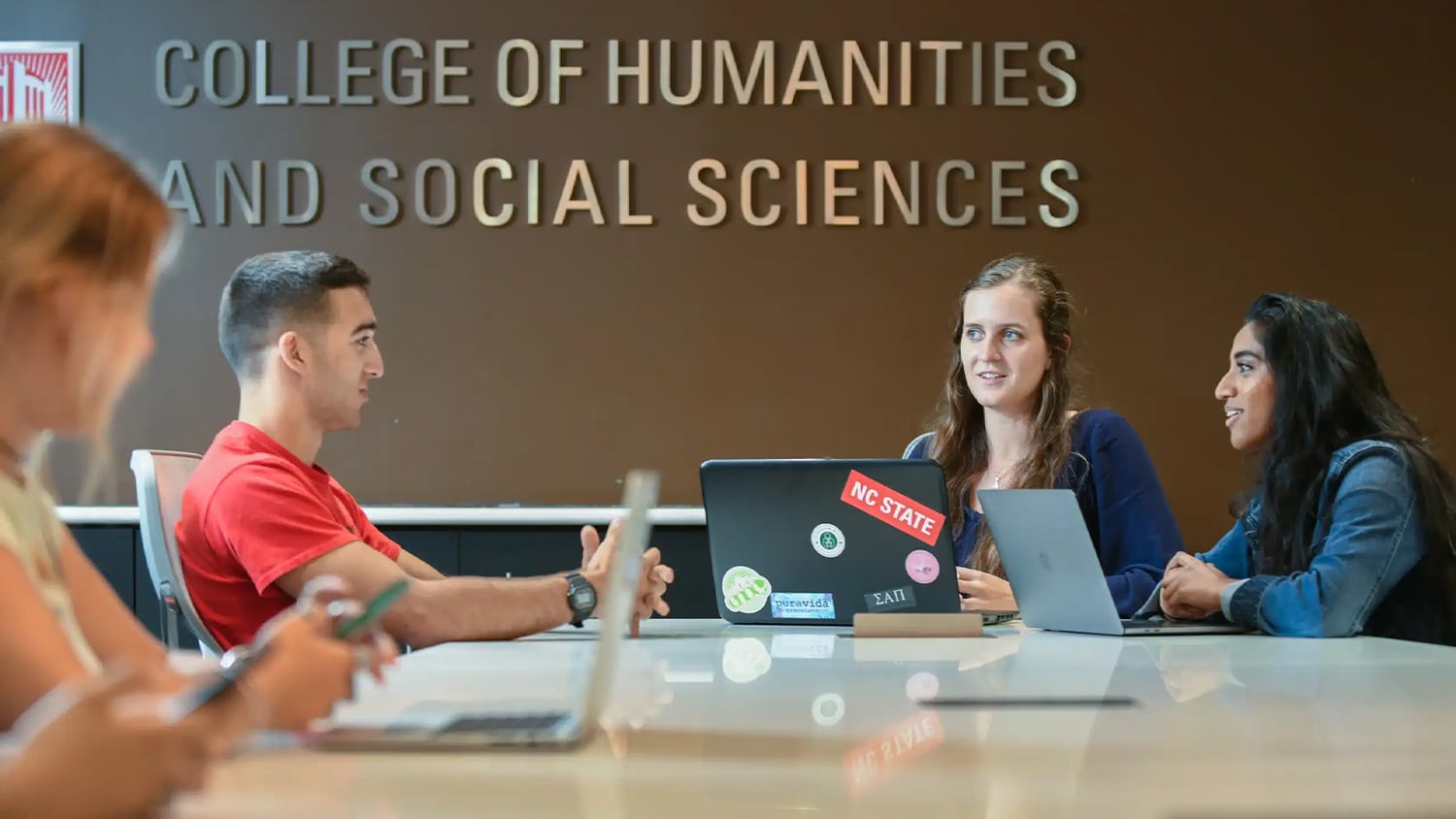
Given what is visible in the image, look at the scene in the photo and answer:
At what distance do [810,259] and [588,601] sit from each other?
89.6 inches

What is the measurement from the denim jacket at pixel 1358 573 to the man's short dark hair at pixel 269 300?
1.66 meters

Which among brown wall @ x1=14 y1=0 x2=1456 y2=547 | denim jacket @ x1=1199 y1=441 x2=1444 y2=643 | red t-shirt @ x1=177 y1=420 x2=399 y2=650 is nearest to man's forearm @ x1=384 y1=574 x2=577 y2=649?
red t-shirt @ x1=177 y1=420 x2=399 y2=650

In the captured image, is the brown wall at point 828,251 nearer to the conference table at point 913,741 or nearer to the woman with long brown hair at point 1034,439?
the woman with long brown hair at point 1034,439

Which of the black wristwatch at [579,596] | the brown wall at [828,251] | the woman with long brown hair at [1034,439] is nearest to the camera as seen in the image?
the black wristwatch at [579,596]

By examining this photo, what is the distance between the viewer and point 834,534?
2318 millimetres

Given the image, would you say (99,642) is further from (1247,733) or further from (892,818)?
(1247,733)

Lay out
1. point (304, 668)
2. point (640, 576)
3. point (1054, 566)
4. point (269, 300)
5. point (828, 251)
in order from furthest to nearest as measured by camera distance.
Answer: point (828, 251)
point (269, 300)
point (640, 576)
point (1054, 566)
point (304, 668)

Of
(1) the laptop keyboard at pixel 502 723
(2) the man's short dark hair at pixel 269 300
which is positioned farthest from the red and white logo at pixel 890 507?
(1) the laptop keyboard at pixel 502 723

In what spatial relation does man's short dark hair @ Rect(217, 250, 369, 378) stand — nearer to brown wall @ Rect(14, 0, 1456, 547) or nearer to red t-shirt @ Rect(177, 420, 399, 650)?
red t-shirt @ Rect(177, 420, 399, 650)

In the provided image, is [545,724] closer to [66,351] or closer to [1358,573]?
[66,351]

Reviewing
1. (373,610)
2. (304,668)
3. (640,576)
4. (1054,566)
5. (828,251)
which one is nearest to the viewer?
(304,668)

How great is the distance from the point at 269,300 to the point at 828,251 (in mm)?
2151

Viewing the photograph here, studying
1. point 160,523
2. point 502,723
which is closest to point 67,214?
point 502,723

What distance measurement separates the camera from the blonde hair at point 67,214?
1.00 metres
